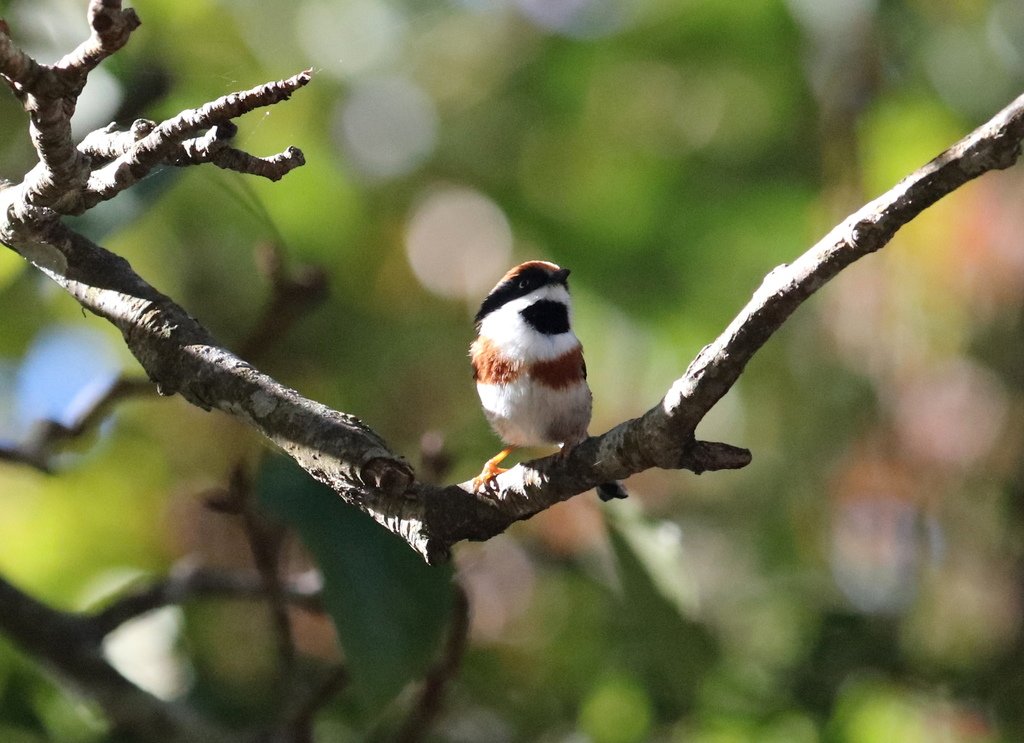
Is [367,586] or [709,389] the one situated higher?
[367,586]

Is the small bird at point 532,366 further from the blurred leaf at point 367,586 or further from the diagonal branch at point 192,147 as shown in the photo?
the diagonal branch at point 192,147

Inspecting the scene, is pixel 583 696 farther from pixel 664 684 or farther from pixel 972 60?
pixel 972 60

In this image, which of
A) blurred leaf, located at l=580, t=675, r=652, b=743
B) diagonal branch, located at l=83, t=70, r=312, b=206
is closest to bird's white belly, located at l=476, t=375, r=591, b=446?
diagonal branch, located at l=83, t=70, r=312, b=206

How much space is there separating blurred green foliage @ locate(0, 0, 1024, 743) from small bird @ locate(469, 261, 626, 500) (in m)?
0.64

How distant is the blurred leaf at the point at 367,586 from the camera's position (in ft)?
7.40

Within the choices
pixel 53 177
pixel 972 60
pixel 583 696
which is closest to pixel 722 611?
pixel 583 696

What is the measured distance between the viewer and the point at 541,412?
8.21 ft

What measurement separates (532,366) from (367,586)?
0.62 metres

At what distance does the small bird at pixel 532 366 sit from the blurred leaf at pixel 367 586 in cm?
28

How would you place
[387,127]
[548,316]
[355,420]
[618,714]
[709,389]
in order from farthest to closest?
1. [387,127]
2. [618,714]
3. [548,316]
4. [355,420]
5. [709,389]

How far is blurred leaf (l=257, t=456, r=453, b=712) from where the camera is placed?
2256 mm

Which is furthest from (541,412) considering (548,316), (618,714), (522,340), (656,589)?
(618,714)

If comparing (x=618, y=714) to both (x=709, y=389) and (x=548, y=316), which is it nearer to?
(x=548, y=316)

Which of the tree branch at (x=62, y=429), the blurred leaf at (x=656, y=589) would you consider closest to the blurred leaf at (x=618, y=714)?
the blurred leaf at (x=656, y=589)
